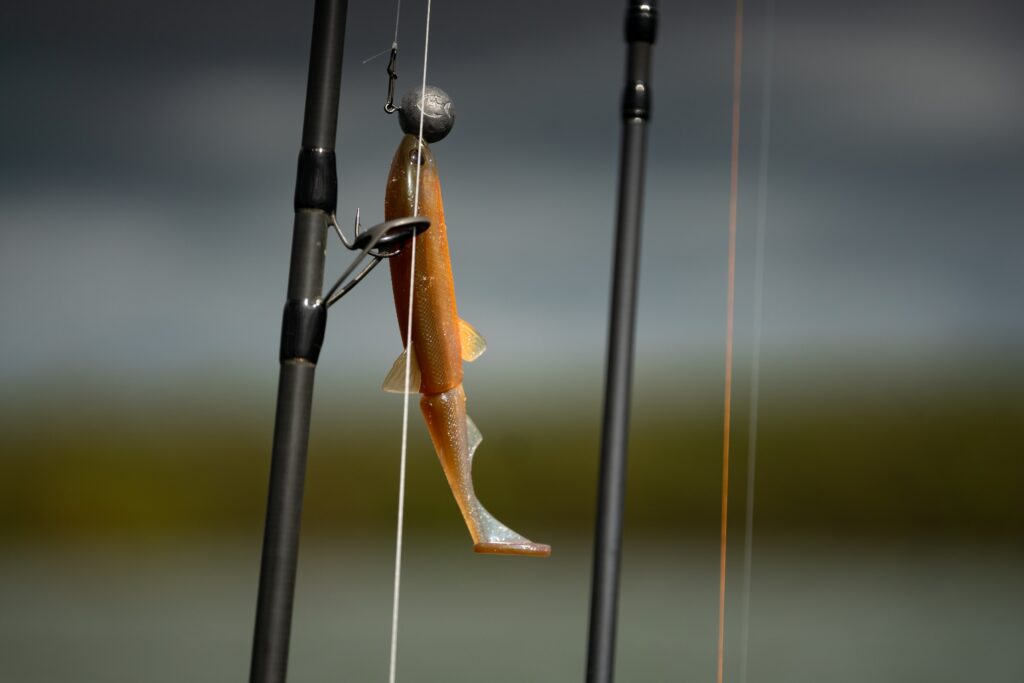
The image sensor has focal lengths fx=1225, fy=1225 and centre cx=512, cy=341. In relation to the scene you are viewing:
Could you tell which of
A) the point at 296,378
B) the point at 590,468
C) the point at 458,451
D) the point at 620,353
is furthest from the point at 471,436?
the point at 590,468

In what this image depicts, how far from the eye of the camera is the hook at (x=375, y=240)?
1035 millimetres

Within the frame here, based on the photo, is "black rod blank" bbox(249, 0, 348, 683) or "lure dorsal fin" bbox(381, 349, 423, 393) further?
"lure dorsal fin" bbox(381, 349, 423, 393)

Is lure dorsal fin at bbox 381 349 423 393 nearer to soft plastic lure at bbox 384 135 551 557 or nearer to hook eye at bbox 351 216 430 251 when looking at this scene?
soft plastic lure at bbox 384 135 551 557

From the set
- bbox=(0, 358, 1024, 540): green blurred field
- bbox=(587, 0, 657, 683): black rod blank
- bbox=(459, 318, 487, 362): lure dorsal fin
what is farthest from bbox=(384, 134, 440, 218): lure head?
bbox=(0, 358, 1024, 540): green blurred field

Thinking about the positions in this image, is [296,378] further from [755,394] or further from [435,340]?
[755,394]

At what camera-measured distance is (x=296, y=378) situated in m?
1.02

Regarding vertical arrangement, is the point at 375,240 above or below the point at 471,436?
above

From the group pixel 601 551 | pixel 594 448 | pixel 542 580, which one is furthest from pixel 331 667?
pixel 601 551

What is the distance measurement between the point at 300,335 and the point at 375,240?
0.10 m

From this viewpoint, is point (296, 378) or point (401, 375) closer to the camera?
point (296, 378)


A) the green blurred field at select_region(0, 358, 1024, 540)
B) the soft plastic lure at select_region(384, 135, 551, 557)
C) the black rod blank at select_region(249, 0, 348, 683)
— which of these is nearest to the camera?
the black rod blank at select_region(249, 0, 348, 683)

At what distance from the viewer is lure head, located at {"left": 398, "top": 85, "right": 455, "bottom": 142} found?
114cm

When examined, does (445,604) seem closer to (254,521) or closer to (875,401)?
(254,521)

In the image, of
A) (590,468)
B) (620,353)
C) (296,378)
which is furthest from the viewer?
(590,468)
